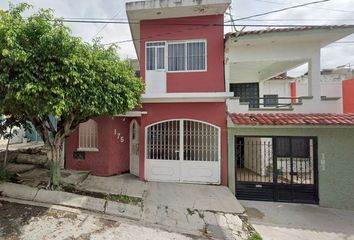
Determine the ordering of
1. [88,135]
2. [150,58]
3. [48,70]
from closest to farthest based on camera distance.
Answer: [48,70], [150,58], [88,135]

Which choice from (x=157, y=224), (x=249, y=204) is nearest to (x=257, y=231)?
(x=249, y=204)

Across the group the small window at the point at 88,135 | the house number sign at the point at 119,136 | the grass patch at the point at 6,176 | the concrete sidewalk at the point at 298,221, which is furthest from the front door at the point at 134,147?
the concrete sidewalk at the point at 298,221

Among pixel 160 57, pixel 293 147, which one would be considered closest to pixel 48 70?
pixel 160 57

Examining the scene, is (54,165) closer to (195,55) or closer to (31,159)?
(31,159)

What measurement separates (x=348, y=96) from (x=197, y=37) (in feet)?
38.1

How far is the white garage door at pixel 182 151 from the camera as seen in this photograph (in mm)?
8852

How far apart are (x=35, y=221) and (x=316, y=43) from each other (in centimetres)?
1158

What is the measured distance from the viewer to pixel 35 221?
571 centimetres

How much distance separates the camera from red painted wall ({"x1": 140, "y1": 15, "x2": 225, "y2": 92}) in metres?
8.77

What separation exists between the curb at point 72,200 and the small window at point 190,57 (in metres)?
5.46

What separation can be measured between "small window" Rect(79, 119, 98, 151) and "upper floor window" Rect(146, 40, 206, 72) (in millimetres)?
3502

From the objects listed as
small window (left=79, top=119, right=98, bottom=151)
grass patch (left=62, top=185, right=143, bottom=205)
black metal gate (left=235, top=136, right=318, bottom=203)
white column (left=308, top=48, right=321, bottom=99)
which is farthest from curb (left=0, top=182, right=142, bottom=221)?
white column (left=308, top=48, right=321, bottom=99)

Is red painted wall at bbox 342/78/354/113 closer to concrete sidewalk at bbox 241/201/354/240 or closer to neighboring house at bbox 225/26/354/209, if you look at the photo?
neighboring house at bbox 225/26/354/209

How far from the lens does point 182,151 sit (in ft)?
29.6
